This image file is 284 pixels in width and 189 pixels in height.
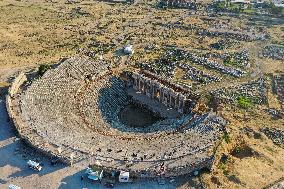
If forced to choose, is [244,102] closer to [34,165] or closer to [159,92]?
[159,92]

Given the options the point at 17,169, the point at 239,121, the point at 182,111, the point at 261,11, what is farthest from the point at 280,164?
the point at 261,11

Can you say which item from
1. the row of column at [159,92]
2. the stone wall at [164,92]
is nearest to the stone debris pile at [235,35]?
the stone wall at [164,92]

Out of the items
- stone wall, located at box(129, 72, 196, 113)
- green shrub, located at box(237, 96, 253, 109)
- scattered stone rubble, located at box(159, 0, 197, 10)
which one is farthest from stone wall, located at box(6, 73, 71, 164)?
scattered stone rubble, located at box(159, 0, 197, 10)

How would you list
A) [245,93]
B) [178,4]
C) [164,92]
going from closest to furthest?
[164,92], [245,93], [178,4]

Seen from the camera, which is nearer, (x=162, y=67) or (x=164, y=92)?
(x=164, y=92)

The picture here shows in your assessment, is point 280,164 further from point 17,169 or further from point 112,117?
point 17,169

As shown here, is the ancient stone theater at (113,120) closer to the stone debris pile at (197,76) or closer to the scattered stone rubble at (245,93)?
the scattered stone rubble at (245,93)

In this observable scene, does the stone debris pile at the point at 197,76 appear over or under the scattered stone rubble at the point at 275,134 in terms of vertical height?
over

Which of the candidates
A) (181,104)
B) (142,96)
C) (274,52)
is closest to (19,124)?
(142,96)
